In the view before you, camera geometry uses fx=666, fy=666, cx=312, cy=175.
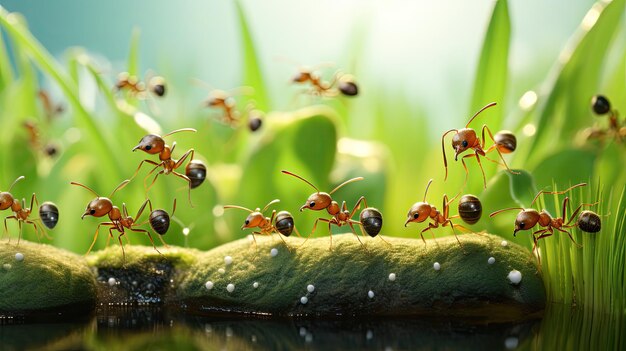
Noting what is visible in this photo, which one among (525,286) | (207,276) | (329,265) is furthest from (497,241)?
(207,276)

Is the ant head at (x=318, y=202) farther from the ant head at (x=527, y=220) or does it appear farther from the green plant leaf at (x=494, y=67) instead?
the green plant leaf at (x=494, y=67)

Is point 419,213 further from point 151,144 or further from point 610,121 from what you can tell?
point 610,121

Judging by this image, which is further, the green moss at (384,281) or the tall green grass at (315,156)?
the tall green grass at (315,156)

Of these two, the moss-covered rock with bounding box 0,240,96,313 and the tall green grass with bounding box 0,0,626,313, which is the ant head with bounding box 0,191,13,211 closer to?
the moss-covered rock with bounding box 0,240,96,313

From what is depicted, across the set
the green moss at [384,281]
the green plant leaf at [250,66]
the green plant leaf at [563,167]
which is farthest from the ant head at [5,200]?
the green plant leaf at [563,167]

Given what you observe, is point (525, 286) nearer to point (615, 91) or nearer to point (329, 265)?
point (329, 265)

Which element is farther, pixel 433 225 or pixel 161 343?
pixel 433 225
